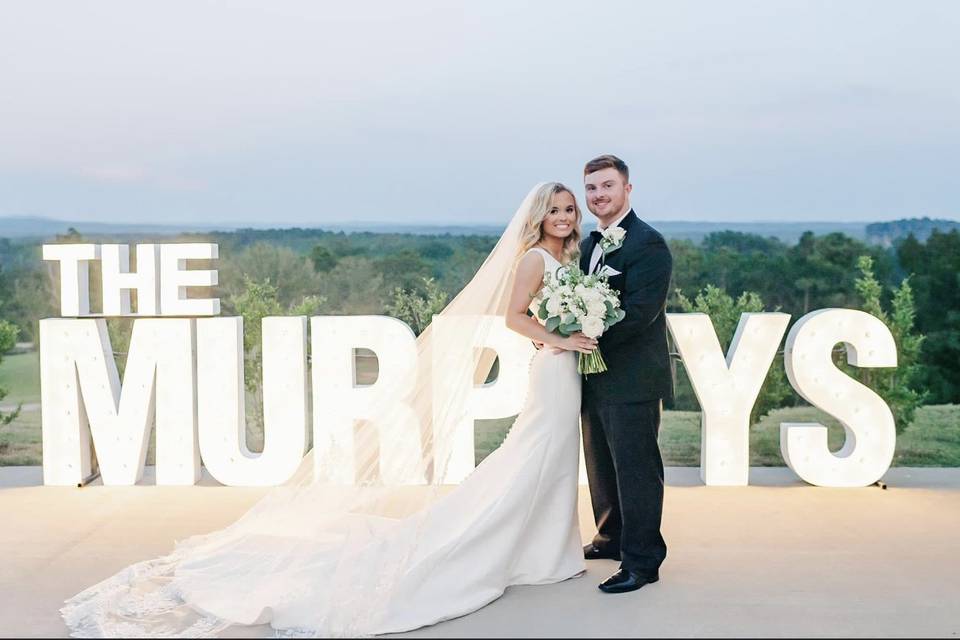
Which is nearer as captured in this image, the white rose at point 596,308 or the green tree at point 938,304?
the white rose at point 596,308

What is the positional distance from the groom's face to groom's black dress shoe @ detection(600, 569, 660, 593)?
5.50ft

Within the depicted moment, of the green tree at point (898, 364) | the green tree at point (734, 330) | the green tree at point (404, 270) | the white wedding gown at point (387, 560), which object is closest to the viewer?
the white wedding gown at point (387, 560)

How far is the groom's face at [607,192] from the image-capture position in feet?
15.0

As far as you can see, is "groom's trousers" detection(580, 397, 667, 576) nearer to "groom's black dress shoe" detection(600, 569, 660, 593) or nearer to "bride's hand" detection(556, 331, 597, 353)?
"groom's black dress shoe" detection(600, 569, 660, 593)

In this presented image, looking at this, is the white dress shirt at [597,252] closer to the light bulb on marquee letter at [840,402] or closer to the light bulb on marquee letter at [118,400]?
the light bulb on marquee letter at [840,402]

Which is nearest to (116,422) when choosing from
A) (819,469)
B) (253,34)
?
(819,469)

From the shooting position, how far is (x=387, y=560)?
4133 mm

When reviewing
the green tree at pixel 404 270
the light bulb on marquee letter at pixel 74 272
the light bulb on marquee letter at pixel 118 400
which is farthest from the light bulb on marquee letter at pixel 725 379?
the green tree at pixel 404 270

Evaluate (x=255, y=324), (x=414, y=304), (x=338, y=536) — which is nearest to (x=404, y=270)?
(x=414, y=304)

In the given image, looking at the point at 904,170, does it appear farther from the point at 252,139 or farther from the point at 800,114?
the point at 252,139

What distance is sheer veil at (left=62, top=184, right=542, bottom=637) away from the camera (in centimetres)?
394

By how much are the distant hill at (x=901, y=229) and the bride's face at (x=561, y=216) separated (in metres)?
7.63

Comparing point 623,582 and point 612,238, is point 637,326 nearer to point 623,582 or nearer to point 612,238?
point 612,238

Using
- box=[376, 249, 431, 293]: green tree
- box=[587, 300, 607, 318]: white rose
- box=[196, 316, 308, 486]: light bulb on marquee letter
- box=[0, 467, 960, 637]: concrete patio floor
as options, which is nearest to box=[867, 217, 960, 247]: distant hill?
box=[0, 467, 960, 637]: concrete patio floor
